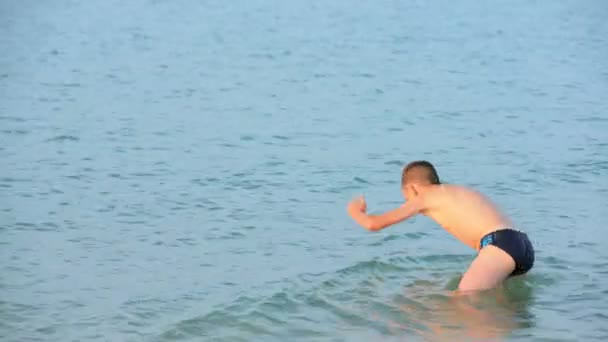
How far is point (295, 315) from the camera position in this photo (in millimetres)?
8766

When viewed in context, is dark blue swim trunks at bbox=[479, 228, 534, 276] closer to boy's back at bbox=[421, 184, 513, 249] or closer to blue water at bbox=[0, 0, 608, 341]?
boy's back at bbox=[421, 184, 513, 249]

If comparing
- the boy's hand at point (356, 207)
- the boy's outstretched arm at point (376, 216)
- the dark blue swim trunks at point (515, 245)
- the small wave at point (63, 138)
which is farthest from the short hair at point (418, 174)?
the small wave at point (63, 138)

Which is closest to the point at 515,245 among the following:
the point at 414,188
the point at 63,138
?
the point at 414,188

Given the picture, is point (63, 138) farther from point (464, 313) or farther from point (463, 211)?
point (464, 313)

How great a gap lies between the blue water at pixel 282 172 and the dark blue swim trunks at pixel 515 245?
316mm

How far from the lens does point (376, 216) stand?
8602mm

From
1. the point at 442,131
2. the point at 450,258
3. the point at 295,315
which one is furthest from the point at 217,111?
the point at 295,315

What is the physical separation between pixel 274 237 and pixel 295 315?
80.3 inches

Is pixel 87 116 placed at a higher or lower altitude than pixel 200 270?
higher

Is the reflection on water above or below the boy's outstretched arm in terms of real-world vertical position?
below

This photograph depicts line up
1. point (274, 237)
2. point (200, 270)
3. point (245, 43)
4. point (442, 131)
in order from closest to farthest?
point (200, 270), point (274, 237), point (442, 131), point (245, 43)

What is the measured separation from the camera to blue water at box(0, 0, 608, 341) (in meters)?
8.79

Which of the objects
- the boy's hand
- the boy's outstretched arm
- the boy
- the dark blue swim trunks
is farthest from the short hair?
the dark blue swim trunks

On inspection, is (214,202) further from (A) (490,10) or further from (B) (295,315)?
(A) (490,10)
